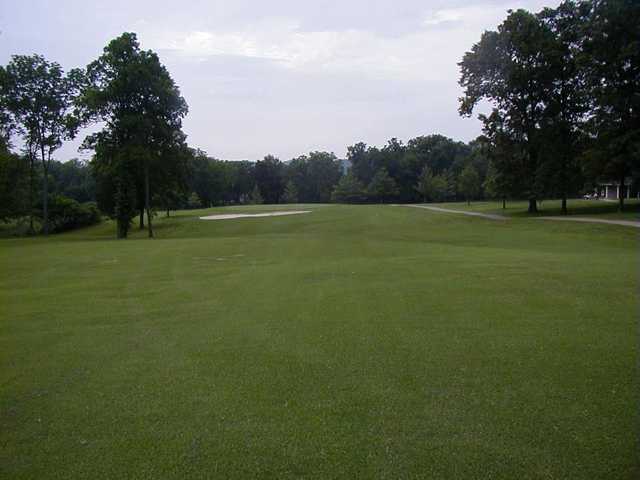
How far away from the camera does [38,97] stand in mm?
40438

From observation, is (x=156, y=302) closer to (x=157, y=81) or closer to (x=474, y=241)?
(x=474, y=241)

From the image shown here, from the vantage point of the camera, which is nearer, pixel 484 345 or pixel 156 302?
pixel 484 345

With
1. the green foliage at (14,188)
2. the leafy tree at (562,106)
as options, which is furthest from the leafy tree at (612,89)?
the green foliage at (14,188)

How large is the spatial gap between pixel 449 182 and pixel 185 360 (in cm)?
9046

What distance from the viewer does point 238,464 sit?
365 centimetres

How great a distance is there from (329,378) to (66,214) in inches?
2165

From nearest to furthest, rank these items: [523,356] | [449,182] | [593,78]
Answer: [523,356] < [593,78] < [449,182]

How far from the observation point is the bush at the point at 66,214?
5097 centimetres

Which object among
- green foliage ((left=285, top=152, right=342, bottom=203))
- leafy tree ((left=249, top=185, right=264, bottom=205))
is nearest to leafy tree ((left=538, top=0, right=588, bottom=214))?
leafy tree ((left=249, top=185, right=264, bottom=205))

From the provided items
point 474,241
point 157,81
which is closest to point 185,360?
point 474,241

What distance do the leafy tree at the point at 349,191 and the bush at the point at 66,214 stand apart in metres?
54.1

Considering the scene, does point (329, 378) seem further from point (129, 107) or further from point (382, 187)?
point (382, 187)

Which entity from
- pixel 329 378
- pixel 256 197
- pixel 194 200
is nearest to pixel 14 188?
pixel 194 200

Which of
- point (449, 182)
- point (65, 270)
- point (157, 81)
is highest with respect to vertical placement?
point (157, 81)
